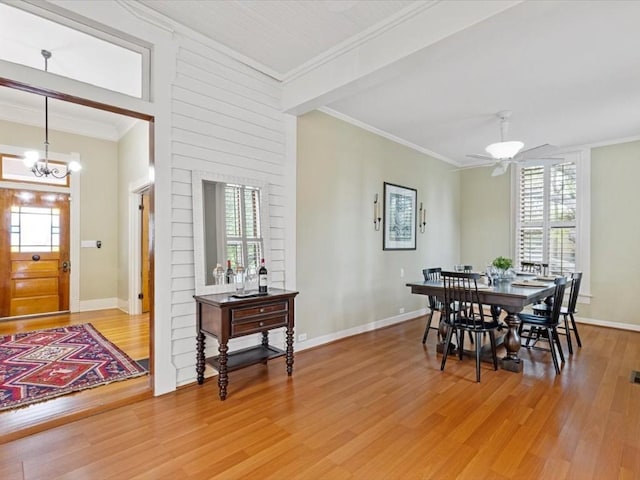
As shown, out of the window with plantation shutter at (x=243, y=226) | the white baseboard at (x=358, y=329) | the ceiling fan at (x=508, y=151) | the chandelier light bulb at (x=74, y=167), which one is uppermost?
the chandelier light bulb at (x=74, y=167)

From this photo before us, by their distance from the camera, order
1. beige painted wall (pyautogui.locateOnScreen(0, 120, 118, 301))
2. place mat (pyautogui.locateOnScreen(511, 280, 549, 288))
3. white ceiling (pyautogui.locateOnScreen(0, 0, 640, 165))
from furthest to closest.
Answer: beige painted wall (pyautogui.locateOnScreen(0, 120, 118, 301)), place mat (pyautogui.locateOnScreen(511, 280, 549, 288)), white ceiling (pyautogui.locateOnScreen(0, 0, 640, 165))

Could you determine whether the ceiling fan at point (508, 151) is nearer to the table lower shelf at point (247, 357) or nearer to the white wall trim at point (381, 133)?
the white wall trim at point (381, 133)

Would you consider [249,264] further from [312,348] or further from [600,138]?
[600,138]

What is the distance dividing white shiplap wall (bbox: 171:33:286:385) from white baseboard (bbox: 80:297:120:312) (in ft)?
13.5

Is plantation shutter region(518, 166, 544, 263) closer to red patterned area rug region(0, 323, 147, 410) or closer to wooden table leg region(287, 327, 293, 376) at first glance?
wooden table leg region(287, 327, 293, 376)

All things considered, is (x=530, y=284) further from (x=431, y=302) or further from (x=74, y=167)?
(x=74, y=167)

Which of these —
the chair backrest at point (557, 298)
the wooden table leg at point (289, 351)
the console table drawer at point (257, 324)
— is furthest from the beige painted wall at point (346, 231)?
the chair backrest at point (557, 298)

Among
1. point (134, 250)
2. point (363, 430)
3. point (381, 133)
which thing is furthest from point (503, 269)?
point (134, 250)

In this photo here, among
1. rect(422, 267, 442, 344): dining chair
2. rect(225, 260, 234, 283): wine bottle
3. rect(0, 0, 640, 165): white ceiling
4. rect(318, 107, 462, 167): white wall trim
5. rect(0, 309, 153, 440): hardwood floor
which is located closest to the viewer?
rect(0, 309, 153, 440): hardwood floor

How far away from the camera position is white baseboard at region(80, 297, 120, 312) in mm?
5922

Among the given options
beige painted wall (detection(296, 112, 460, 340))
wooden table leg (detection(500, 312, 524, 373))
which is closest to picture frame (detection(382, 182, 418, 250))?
beige painted wall (detection(296, 112, 460, 340))

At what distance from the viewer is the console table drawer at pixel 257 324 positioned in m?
2.77

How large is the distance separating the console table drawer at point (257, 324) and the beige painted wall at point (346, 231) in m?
0.84

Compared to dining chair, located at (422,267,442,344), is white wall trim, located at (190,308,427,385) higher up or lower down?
lower down
